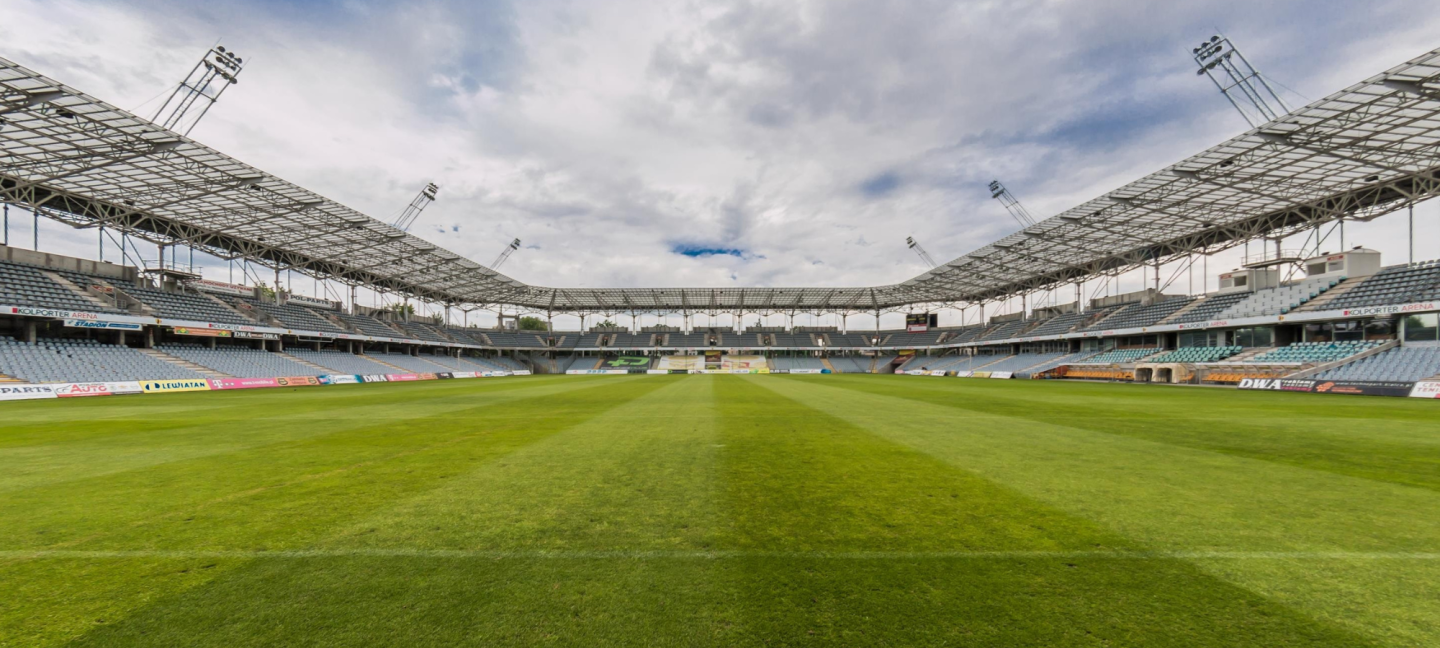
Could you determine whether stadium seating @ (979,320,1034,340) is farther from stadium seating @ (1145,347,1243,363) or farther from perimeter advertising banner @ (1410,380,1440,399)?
perimeter advertising banner @ (1410,380,1440,399)

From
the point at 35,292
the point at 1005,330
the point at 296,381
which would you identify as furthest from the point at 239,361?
the point at 1005,330

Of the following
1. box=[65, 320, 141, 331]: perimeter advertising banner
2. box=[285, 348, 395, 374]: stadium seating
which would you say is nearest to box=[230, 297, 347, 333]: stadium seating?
box=[285, 348, 395, 374]: stadium seating

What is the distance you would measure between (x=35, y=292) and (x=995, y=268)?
66283 millimetres

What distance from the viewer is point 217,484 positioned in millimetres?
5781

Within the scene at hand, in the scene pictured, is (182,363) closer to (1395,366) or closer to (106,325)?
(106,325)

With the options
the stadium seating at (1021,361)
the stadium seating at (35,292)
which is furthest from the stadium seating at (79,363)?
the stadium seating at (1021,361)

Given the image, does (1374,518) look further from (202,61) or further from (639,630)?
(202,61)

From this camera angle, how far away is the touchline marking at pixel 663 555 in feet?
11.6

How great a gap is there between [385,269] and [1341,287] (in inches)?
2739

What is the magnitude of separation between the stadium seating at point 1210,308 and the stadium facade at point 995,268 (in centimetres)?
15

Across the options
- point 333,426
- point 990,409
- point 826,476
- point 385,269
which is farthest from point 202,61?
point 990,409

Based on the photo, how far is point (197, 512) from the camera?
4.71 m

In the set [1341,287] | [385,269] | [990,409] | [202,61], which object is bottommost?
[990,409]

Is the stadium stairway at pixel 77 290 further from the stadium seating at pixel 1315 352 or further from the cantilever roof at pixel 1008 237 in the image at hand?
the stadium seating at pixel 1315 352
